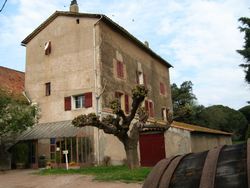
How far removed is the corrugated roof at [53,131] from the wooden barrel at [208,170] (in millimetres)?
20032

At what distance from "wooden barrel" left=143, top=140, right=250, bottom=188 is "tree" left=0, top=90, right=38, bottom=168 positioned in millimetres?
20447

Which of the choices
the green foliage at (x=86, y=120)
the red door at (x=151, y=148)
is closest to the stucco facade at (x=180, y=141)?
the red door at (x=151, y=148)

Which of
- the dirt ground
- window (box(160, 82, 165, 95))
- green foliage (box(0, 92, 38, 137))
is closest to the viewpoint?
the dirt ground

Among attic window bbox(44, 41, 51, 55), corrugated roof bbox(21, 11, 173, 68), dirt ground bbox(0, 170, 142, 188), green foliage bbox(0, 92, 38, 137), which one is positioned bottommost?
dirt ground bbox(0, 170, 142, 188)

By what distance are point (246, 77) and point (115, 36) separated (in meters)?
14.1

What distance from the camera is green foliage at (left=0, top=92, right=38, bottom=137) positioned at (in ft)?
73.5

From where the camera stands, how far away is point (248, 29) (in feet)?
108

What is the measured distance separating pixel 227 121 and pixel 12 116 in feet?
98.6

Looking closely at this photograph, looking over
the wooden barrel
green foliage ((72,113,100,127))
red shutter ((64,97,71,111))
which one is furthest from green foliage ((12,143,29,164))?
the wooden barrel

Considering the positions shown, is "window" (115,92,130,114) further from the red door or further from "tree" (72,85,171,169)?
"tree" (72,85,171,169)

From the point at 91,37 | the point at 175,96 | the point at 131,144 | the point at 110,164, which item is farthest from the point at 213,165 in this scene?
the point at 175,96

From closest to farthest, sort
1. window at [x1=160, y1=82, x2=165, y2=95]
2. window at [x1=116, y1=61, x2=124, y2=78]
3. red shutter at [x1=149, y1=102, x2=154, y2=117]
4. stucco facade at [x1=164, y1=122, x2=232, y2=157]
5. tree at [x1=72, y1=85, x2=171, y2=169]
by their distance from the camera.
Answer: tree at [x1=72, y1=85, x2=171, y2=169] < stucco facade at [x1=164, y1=122, x2=232, y2=157] < window at [x1=116, y1=61, x2=124, y2=78] < red shutter at [x1=149, y1=102, x2=154, y2=117] < window at [x1=160, y1=82, x2=165, y2=95]

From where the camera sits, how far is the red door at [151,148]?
82.5 ft

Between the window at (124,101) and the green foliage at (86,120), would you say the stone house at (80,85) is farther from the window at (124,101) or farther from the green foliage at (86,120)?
the green foliage at (86,120)
